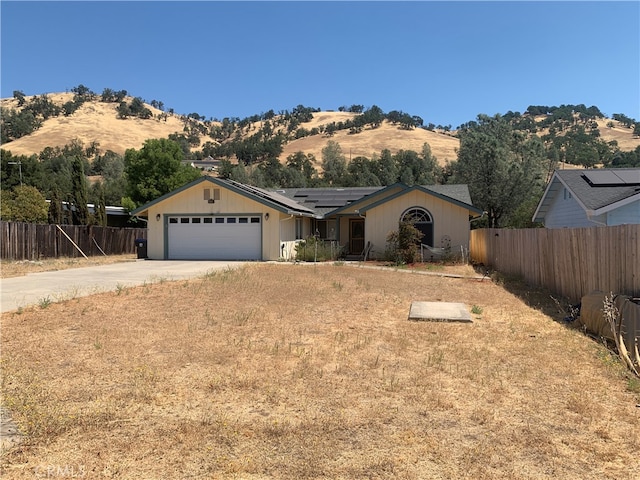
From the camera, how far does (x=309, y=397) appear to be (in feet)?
15.2

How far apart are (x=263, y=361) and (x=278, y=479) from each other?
8.81 feet

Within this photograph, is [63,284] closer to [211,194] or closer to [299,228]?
[211,194]

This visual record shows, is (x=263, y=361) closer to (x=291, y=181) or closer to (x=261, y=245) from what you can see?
(x=261, y=245)

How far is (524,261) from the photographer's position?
13812 millimetres

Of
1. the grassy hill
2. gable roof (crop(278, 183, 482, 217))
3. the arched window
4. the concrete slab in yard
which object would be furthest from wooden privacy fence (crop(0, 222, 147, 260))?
the grassy hill

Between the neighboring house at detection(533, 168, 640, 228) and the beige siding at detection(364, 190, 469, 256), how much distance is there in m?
3.66

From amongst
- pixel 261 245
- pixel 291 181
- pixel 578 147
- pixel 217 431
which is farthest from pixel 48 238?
pixel 578 147

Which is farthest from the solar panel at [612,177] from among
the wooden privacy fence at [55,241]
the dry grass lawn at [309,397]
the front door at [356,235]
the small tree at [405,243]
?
the wooden privacy fence at [55,241]

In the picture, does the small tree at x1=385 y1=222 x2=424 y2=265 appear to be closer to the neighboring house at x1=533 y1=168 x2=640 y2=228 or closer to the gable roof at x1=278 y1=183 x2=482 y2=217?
the gable roof at x1=278 y1=183 x2=482 y2=217

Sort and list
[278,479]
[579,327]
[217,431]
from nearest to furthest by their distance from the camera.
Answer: [278,479], [217,431], [579,327]

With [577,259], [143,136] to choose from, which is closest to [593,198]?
[577,259]

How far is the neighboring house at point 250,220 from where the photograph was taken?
22.3m

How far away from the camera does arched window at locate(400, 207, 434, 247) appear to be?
73.6ft

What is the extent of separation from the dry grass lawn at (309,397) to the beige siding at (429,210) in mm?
13926
